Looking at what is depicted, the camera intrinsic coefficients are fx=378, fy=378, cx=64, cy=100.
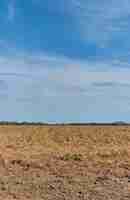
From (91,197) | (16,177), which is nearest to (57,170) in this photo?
(16,177)

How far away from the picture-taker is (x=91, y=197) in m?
9.29

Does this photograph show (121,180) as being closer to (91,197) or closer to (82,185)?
(82,185)

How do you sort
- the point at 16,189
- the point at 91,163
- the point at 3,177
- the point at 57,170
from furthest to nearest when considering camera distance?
the point at 91,163 < the point at 57,170 < the point at 3,177 < the point at 16,189

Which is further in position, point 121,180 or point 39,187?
point 121,180

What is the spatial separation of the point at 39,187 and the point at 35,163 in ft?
14.7

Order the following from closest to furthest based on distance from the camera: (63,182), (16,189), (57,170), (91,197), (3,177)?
1. (91,197)
2. (16,189)
3. (63,182)
4. (3,177)
5. (57,170)

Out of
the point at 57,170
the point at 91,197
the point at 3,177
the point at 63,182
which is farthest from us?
the point at 57,170

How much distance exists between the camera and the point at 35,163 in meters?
14.9

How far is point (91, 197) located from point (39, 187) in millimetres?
1759

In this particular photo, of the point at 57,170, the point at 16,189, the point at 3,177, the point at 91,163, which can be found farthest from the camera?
the point at 91,163

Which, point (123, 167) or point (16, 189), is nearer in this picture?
point (16, 189)

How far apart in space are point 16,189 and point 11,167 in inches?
155

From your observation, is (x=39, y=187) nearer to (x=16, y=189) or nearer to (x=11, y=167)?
(x=16, y=189)

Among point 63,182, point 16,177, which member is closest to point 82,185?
point 63,182
